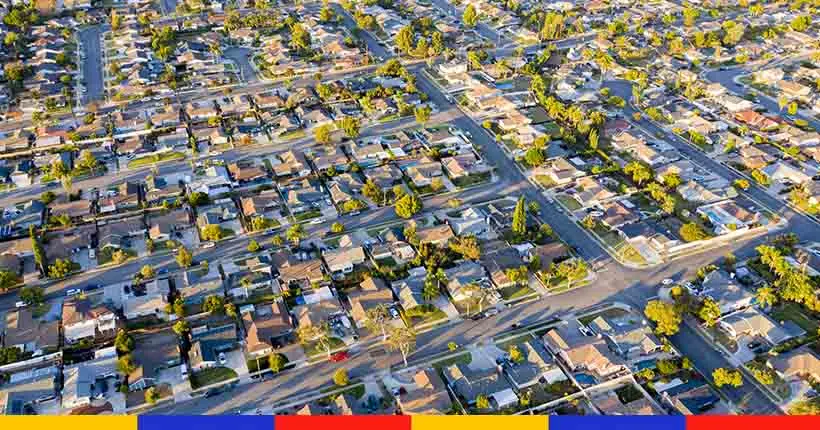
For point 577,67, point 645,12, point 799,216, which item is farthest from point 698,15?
point 799,216

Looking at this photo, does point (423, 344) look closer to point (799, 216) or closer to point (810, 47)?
point (799, 216)

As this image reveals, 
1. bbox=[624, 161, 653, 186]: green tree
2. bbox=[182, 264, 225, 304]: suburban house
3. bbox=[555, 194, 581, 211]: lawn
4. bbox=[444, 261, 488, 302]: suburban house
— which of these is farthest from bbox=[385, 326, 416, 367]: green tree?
bbox=[624, 161, 653, 186]: green tree

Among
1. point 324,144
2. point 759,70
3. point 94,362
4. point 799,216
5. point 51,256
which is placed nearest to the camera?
point 94,362

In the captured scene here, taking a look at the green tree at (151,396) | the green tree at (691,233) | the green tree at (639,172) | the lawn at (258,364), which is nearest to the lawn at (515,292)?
the green tree at (691,233)

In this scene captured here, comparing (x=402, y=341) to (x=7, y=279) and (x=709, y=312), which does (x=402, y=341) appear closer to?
(x=709, y=312)

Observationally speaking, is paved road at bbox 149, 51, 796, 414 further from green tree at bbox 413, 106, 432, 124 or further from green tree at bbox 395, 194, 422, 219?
green tree at bbox 413, 106, 432, 124

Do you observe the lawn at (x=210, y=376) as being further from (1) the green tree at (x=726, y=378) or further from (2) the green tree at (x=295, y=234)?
(1) the green tree at (x=726, y=378)
